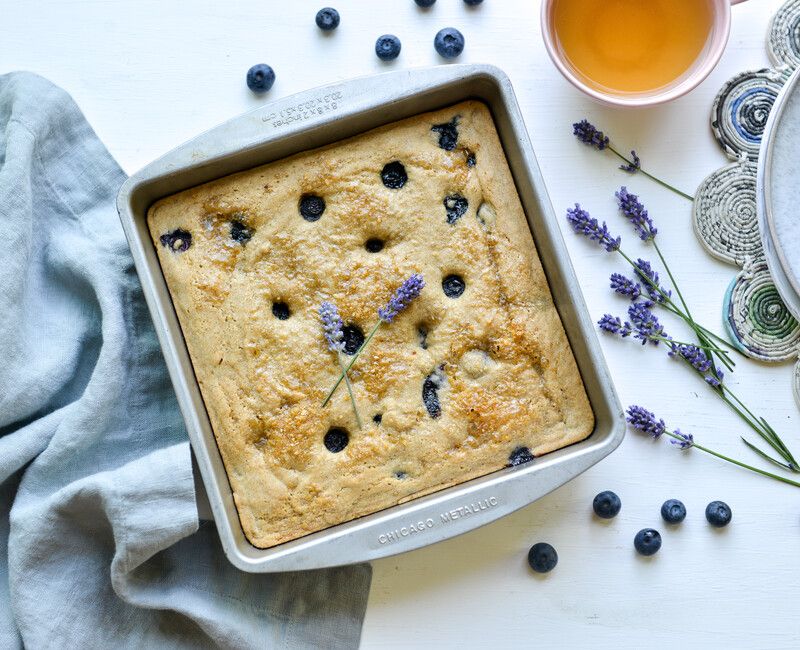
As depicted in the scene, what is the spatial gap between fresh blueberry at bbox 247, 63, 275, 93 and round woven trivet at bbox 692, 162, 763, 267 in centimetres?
92

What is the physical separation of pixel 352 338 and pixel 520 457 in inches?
15.1

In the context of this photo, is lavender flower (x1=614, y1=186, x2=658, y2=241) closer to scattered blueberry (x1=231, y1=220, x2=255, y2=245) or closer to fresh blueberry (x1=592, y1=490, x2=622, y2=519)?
fresh blueberry (x1=592, y1=490, x2=622, y2=519)

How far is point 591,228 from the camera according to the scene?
174 cm

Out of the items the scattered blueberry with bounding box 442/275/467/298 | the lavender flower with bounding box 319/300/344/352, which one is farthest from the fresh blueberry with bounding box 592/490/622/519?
the lavender flower with bounding box 319/300/344/352

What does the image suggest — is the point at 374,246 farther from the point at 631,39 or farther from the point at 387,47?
the point at 631,39

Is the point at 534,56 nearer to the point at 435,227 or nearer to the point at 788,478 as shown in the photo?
the point at 435,227

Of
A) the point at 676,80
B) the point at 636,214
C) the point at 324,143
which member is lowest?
the point at 636,214

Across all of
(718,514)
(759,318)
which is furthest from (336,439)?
(759,318)

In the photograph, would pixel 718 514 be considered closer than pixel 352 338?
No

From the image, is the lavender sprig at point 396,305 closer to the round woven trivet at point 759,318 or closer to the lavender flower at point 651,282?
the lavender flower at point 651,282

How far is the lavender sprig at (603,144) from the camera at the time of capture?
1754mm

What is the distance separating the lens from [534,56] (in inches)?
70.9

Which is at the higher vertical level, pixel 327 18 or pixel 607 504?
pixel 327 18

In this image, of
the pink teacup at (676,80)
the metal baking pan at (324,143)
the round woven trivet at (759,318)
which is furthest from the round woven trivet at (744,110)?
the metal baking pan at (324,143)
